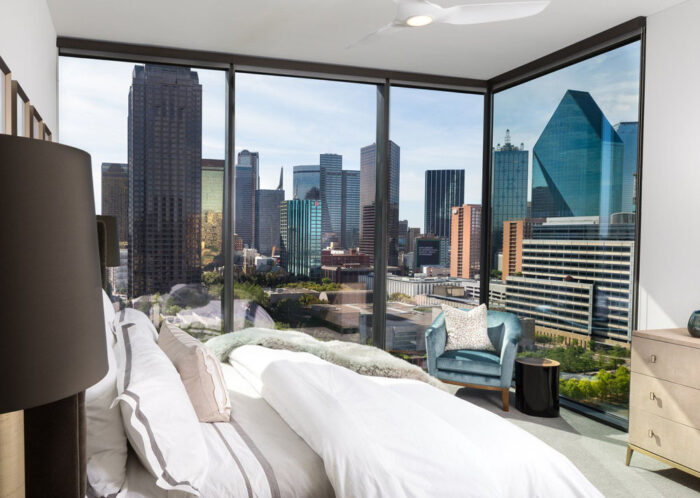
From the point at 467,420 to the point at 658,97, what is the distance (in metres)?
2.69

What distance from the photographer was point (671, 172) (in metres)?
3.55

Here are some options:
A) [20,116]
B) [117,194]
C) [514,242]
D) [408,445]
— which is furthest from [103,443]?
[514,242]

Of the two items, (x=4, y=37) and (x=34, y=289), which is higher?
(x=4, y=37)

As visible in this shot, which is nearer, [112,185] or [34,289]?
[34,289]

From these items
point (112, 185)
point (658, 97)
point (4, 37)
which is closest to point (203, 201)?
Answer: point (112, 185)

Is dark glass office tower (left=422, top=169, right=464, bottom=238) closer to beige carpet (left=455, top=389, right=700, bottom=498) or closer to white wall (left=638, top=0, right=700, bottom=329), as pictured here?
beige carpet (left=455, top=389, right=700, bottom=498)

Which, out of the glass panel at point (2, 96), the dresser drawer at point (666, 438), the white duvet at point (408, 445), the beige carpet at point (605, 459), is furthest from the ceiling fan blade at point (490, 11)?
the beige carpet at point (605, 459)

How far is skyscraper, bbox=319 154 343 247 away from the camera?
5051 mm

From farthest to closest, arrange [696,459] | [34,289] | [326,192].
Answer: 1. [326,192]
2. [696,459]
3. [34,289]

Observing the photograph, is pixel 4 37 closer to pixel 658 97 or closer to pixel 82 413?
A: pixel 82 413

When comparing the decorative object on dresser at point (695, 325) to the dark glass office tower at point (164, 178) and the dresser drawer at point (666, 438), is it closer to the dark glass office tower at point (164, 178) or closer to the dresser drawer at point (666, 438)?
the dresser drawer at point (666, 438)

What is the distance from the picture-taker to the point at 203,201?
4641mm

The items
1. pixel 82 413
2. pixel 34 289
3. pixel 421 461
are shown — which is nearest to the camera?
pixel 34 289

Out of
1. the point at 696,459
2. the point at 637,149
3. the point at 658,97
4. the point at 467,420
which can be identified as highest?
the point at 658,97
